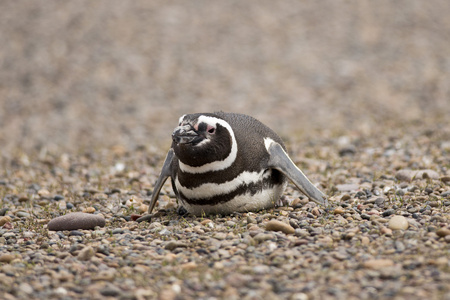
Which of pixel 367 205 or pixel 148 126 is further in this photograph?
pixel 148 126

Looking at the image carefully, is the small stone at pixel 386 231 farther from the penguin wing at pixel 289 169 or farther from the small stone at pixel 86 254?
the small stone at pixel 86 254

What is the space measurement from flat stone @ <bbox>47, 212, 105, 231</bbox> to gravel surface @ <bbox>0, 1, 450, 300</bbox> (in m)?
0.02

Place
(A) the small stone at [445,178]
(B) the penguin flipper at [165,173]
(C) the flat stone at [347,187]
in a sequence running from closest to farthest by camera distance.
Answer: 1. (B) the penguin flipper at [165,173]
2. (A) the small stone at [445,178]
3. (C) the flat stone at [347,187]

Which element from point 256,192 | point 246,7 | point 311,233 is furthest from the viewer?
point 246,7

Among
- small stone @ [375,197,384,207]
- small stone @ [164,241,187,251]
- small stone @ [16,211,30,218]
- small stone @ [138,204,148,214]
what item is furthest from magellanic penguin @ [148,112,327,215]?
small stone @ [16,211,30,218]

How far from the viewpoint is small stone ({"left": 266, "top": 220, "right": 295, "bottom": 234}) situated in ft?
15.9

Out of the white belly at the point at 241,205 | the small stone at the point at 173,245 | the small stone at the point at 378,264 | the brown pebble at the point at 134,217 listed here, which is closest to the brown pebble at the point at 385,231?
the small stone at the point at 378,264

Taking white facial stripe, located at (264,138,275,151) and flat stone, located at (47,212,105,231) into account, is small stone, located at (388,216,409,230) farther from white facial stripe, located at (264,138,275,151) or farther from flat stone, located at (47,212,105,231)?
flat stone, located at (47,212,105,231)

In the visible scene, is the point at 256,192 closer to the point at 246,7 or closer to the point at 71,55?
the point at 71,55

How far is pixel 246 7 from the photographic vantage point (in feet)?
56.2

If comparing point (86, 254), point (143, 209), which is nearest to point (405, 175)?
point (143, 209)

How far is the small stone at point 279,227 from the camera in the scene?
4.84 meters

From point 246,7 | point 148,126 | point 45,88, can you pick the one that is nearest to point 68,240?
point 148,126

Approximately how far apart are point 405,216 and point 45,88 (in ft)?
34.1
